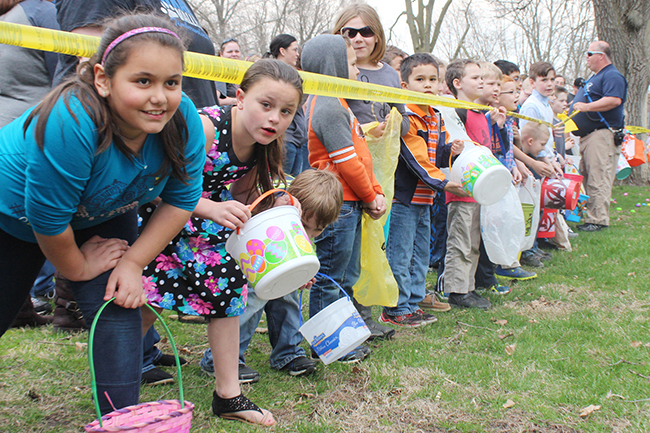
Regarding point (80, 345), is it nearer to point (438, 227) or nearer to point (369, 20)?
point (369, 20)

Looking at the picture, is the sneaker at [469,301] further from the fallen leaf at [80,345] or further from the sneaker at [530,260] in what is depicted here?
the fallen leaf at [80,345]

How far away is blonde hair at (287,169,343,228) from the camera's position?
8.07 ft

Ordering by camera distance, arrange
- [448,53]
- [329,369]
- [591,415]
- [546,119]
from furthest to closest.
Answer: [448,53] < [546,119] < [329,369] < [591,415]

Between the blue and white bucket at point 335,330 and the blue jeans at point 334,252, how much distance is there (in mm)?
Answer: 459

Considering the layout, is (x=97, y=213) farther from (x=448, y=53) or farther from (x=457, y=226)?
(x=448, y=53)

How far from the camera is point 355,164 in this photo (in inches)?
Answer: 113

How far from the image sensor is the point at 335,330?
2.48m

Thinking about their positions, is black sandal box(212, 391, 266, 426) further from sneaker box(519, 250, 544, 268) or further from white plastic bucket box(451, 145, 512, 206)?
sneaker box(519, 250, 544, 268)

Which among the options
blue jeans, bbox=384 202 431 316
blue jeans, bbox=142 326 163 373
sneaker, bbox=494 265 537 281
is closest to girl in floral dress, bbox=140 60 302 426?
blue jeans, bbox=142 326 163 373

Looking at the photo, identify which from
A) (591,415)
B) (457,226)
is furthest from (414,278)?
(591,415)

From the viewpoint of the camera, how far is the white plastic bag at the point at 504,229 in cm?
412

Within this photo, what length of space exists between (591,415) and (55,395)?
241 cm

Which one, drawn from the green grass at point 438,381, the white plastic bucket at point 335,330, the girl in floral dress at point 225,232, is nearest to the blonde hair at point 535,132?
the green grass at point 438,381

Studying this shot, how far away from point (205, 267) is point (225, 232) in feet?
0.58
